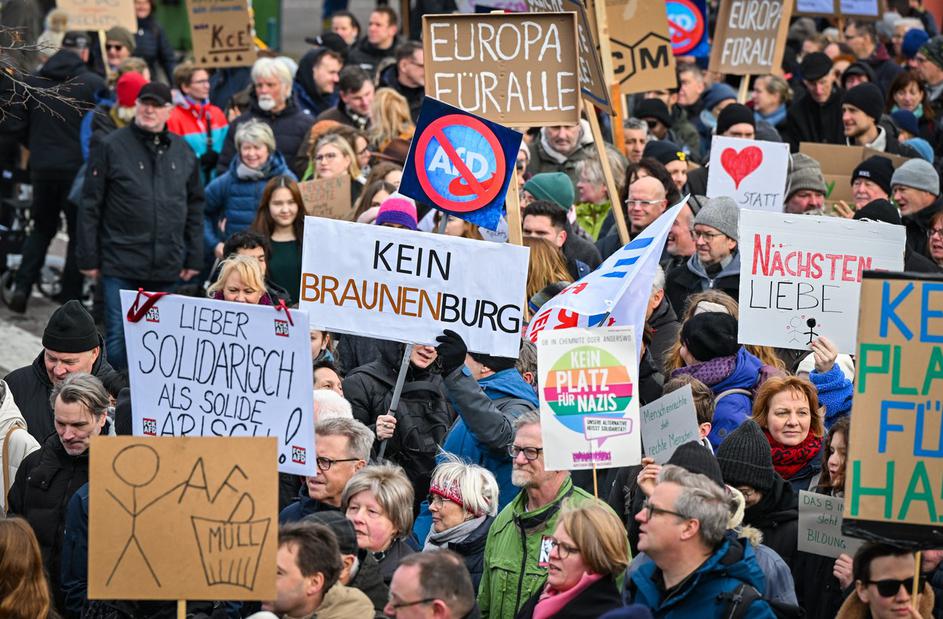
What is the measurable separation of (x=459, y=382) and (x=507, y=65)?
2.66 meters

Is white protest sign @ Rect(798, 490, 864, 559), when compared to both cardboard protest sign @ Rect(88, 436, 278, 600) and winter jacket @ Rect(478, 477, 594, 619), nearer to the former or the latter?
winter jacket @ Rect(478, 477, 594, 619)

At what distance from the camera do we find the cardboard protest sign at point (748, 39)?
551 inches

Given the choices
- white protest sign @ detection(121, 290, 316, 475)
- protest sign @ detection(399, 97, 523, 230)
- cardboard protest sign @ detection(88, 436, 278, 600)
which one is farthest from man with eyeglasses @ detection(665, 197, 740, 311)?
cardboard protest sign @ detection(88, 436, 278, 600)

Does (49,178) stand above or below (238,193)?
above

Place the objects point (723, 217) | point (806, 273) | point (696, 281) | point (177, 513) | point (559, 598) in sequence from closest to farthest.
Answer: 1. point (177, 513)
2. point (559, 598)
3. point (806, 273)
4. point (723, 217)
5. point (696, 281)

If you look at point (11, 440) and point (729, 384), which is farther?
point (729, 384)

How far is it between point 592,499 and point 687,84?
10.2 m

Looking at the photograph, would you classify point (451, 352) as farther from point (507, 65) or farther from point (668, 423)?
point (507, 65)

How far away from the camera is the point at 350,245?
736 centimetres

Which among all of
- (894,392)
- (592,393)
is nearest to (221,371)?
(592,393)

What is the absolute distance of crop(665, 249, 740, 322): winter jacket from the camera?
9219 millimetres

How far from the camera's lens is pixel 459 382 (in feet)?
22.7

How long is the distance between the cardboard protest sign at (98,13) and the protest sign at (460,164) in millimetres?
8984

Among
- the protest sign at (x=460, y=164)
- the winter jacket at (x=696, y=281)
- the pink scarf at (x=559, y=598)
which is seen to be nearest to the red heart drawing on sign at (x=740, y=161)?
the winter jacket at (x=696, y=281)
